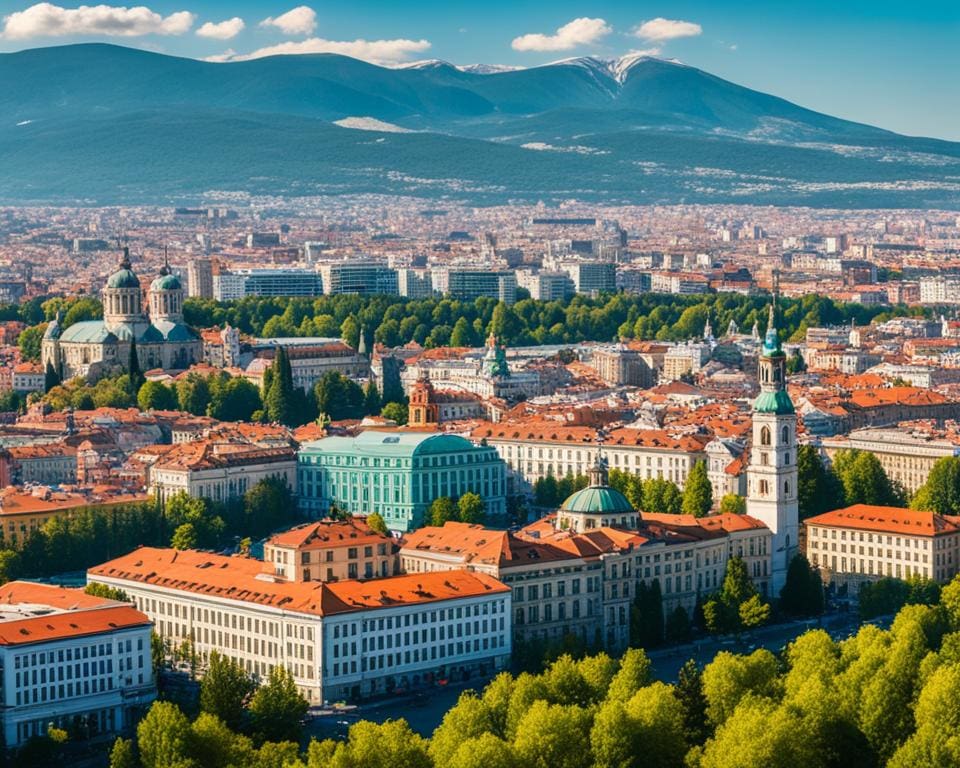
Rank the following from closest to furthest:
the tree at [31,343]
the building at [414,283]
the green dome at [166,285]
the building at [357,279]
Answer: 1. the tree at [31,343]
2. the green dome at [166,285]
3. the building at [414,283]
4. the building at [357,279]

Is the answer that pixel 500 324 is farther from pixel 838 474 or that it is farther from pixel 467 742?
pixel 467 742

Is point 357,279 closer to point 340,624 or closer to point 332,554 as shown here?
point 332,554

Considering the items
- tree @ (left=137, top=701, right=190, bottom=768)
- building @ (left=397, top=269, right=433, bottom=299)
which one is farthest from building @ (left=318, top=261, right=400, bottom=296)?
tree @ (left=137, top=701, right=190, bottom=768)

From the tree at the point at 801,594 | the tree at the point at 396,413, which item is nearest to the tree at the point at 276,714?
the tree at the point at 801,594

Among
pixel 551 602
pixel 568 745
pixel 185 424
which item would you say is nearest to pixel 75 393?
pixel 185 424

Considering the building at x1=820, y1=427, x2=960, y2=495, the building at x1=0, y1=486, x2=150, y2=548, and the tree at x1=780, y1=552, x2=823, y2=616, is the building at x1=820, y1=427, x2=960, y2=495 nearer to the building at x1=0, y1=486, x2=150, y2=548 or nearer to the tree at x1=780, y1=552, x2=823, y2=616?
the tree at x1=780, y1=552, x2=823, y2=616

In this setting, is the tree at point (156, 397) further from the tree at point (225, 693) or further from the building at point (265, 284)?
the building at point (265, 284)
